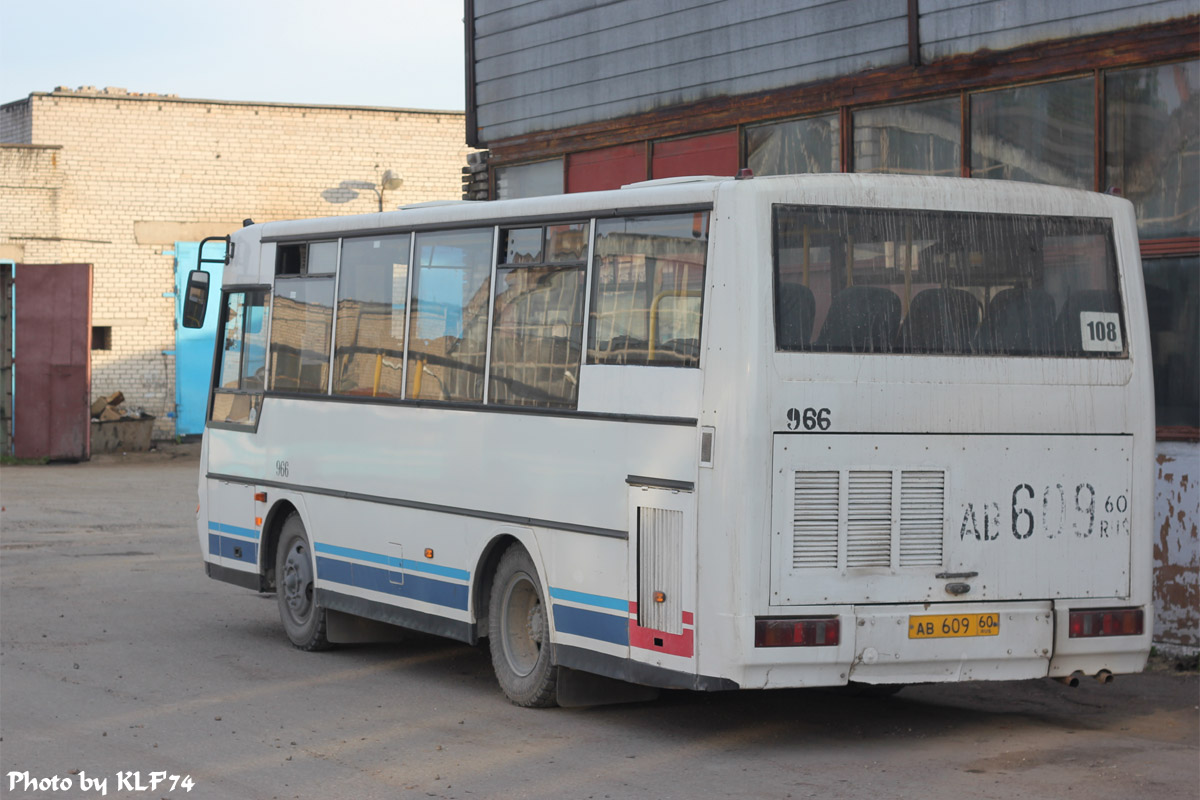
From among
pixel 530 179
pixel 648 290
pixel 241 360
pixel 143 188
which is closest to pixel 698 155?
pixel 530 179

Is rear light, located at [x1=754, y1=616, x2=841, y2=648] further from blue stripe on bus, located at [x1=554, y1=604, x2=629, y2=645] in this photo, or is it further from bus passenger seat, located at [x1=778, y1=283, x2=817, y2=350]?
bus passenger seat, located at [x1=778, y1=283, x2=817, y2=350]

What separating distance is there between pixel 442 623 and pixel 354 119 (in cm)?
2888

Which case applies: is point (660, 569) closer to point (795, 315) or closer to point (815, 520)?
point (815, 520)

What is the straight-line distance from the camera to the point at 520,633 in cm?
930

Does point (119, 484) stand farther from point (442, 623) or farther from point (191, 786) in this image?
point (191, 786)

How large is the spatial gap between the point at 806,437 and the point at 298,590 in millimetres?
5146

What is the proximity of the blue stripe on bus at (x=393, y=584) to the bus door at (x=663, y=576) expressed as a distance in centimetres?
180

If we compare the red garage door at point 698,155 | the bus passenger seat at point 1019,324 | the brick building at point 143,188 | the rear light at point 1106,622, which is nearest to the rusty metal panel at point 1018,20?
the red garage door at point 698,155

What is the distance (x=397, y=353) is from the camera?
1034cm

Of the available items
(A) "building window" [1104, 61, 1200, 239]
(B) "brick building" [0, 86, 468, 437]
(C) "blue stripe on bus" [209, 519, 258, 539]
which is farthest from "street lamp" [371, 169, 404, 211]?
(A) "building window" [1104, 61, 1200, 239]

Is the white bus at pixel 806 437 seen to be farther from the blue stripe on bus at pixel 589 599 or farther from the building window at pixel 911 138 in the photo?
the building window at pixel 911 138

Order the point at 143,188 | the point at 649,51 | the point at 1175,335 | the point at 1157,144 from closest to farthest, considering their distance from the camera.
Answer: the point at 1175,335 → the point at 1157,144 → the point at 649,51 → the point at 143,188

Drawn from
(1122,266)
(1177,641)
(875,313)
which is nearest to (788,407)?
(875,313)

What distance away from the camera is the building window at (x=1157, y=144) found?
10.8 metres
